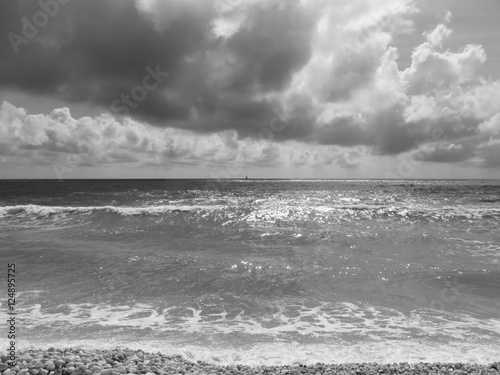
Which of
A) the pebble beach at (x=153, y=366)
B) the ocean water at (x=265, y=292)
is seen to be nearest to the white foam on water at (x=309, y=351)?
the ocean water at (x=265, y=292)

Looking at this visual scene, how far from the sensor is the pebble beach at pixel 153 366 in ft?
15.8

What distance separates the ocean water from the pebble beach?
483 millimetres

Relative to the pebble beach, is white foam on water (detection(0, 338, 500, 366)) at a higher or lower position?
lower

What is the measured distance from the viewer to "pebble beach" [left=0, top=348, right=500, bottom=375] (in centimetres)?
481

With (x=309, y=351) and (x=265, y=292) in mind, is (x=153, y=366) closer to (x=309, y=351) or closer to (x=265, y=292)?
(x=309, y=351)

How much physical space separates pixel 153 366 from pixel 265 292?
200 inches

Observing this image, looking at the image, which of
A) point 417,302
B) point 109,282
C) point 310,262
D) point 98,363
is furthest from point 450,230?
point 98,363

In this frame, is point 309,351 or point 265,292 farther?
point 265,292

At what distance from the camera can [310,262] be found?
1314cm

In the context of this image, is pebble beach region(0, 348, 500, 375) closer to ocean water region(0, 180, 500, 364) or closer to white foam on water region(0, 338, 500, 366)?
white foam on water region(0, 338, 500, 366)

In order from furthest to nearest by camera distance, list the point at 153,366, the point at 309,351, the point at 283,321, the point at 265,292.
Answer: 1. the point at 265,292
2. the point at 283,321
3. the point at 309,351
4. the point at 153,366

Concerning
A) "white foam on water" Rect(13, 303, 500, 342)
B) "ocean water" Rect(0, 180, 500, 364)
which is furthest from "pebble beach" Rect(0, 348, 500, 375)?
"white foam on water" Rect(13, 303, 500, 342)

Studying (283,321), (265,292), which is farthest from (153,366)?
(265,292)

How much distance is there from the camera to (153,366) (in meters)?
5.26
